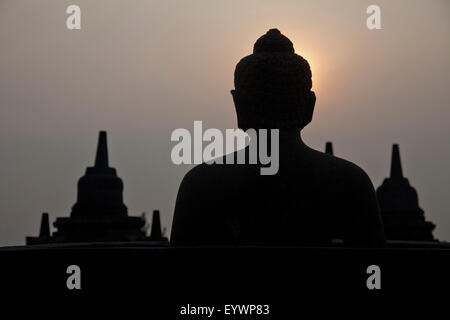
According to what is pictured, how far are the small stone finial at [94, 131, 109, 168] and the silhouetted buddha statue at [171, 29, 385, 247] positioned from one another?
87.5 ft

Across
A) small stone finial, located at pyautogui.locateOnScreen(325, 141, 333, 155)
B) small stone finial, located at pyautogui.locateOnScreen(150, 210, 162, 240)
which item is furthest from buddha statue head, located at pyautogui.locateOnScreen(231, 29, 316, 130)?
small stone finial, located at pyautogui.locateOnScreen(325, 141, 333, 155)

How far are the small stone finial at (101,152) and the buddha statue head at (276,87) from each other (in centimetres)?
2659

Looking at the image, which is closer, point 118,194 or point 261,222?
point 261,222

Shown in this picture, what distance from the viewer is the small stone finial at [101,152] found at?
109 feet

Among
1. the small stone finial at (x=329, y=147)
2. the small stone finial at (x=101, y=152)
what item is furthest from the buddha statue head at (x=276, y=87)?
the small stone finial at (x=101, y=152)

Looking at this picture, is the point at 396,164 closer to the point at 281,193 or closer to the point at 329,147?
the point at 329,147

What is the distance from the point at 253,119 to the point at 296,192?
0.74 meters

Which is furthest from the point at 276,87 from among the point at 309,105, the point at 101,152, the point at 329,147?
the point at 101,152

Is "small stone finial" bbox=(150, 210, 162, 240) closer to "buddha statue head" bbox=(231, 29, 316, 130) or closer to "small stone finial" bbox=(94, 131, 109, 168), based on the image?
"small stone finial" bbox=(94, 131, 109, 168)

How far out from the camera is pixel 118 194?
107ft

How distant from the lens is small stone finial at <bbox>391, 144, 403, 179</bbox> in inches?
1320

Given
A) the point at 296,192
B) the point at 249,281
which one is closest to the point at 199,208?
the point at 296,192
